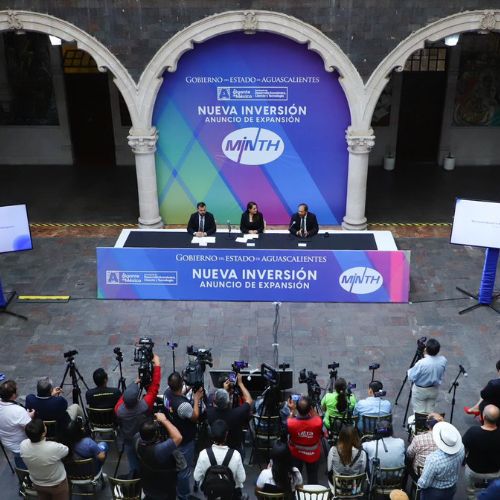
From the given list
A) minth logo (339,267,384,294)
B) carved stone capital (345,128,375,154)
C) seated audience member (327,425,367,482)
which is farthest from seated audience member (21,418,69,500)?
carved stone capital (345,128,375,154)

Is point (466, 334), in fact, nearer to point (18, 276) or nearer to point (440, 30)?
point (440, 30)

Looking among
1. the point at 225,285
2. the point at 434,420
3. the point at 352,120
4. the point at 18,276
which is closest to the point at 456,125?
the point at 352,120

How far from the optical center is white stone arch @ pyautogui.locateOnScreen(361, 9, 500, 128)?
46.3ft

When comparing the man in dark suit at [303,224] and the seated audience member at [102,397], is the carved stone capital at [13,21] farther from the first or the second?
the seated audience member at [102,397]

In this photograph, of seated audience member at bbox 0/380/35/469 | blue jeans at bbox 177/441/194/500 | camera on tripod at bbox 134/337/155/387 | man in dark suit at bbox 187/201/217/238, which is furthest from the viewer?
man in dark suit at bbox 187/201/217/238

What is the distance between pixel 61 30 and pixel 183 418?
31.2 ft

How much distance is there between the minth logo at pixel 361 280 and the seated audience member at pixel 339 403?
4.31m

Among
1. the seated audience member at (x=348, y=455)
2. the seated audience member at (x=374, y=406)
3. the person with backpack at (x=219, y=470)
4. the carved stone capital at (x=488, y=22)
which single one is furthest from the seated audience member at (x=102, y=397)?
the carved stone capital at (x=488, y=22)

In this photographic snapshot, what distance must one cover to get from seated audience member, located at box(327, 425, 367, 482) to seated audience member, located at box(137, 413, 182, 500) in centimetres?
176

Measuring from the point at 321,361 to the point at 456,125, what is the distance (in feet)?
36.7

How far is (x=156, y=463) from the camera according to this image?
7.37 meters

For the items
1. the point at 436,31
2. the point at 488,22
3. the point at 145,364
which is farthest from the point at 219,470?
the point at 488,22

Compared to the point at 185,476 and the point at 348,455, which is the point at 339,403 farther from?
the point at 185,476

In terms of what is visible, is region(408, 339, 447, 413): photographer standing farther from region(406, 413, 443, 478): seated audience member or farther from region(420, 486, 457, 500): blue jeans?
region(420, 486, 457, 500): blue jeans
